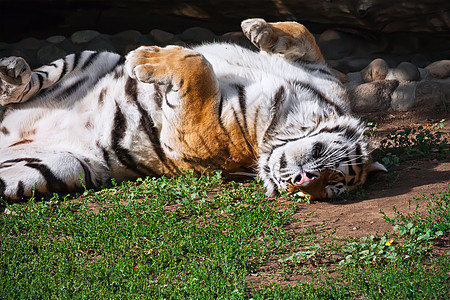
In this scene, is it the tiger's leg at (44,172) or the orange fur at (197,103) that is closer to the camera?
the orange fur at (197,103)

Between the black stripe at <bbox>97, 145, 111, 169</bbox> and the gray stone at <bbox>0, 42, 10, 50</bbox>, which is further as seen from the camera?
the gray stone at <bbox>0, 42, 10, 50</bbox>

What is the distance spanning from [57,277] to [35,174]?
1351mm

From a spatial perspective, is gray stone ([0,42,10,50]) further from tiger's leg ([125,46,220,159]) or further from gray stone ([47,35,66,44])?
tiger's leg ([125,46,220,159])

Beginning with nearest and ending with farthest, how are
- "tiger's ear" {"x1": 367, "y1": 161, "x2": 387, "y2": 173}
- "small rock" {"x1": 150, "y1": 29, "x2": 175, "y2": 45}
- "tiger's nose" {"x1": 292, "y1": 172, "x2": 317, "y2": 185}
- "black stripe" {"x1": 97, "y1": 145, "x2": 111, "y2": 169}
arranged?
"tiger's nose" {"x1": 292, "y1": 172, "x2": 317, "y2": 185}
"tiger's ear" {"x1": 367, "y1": 161, "x2": 387, "y2": 173}
"black stripe" {"x1": 97, "y1": 145, "x2": 111, "y2": 169}
"small rock" {"x1": 150, "y1": 29, "x2": 175, "y2": 45}

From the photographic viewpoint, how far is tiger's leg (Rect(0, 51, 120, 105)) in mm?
3887

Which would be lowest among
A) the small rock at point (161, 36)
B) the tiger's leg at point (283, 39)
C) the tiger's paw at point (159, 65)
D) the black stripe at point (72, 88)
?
the small rock at point (161, 36)

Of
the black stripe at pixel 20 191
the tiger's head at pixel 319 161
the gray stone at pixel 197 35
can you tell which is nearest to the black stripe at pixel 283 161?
the tiger's head at pixel 319 161

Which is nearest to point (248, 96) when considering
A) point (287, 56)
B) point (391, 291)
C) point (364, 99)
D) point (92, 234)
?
point (287, 56)

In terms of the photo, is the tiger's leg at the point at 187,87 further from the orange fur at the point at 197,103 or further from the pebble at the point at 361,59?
the pebble at the point at 361,59

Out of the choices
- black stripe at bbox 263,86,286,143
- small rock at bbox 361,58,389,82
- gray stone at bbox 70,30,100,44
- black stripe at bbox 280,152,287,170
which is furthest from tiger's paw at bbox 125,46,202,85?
gray stone at bbox 70,30,100,44

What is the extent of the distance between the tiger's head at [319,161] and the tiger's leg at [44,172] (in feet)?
3.87

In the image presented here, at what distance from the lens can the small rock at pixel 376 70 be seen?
548 cm

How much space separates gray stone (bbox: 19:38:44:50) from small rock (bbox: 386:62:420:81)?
12.4 feet

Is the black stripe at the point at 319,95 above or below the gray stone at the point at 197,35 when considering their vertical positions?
above
